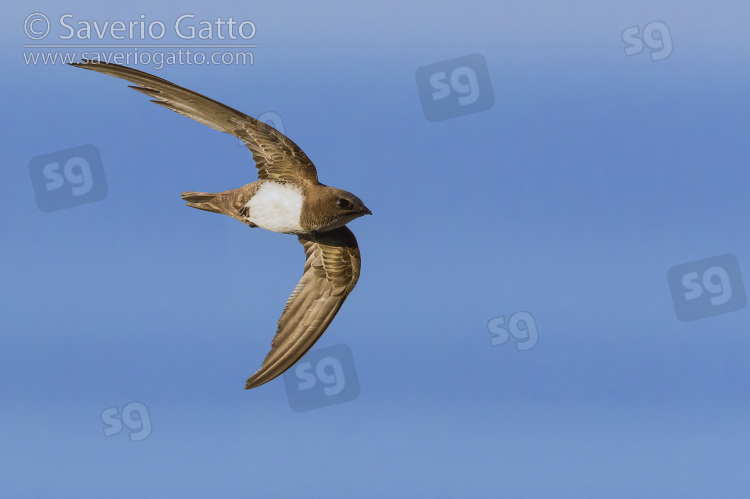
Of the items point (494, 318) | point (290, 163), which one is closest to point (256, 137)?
point (290, 163)

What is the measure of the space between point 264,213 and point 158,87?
1571 mm

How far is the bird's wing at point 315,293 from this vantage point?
38.3 ft

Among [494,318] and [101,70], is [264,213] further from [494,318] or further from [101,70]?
[494,318]

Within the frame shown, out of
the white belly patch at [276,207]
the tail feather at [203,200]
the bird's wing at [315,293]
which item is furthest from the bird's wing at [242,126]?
the bird's wing at [315,293]

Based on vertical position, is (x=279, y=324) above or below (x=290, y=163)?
below

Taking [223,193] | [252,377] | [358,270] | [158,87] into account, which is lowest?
[252,377]

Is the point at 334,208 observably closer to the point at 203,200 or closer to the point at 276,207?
the point at 276,207

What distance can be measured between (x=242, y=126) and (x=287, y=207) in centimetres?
Answer: 89

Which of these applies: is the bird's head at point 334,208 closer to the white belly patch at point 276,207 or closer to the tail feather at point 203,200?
the white belly patch at point 276,207

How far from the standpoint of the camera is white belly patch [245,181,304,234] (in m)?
10.8

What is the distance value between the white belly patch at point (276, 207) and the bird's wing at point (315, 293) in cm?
91

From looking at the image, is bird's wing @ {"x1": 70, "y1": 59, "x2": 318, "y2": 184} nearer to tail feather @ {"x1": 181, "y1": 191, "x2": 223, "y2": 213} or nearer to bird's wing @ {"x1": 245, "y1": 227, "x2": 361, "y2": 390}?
tail feather @ {"x1": 181, "y1": 191, "x2": 223, "y2": 213}

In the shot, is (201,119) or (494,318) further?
(494,318)

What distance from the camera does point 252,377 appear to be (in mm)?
11375
